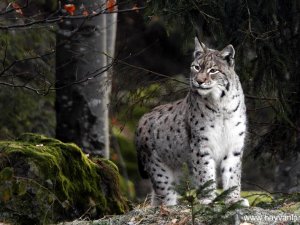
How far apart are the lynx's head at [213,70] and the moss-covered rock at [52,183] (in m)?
1.31

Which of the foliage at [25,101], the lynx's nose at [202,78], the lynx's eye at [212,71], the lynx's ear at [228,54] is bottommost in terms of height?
the foliage at [25,101]

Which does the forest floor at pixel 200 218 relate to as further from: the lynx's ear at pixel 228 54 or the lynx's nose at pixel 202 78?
the lynx's ear at pixel 228 54

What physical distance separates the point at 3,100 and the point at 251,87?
450 centimetres

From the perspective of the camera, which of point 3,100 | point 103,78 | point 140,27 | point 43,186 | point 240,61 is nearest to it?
point 43,186

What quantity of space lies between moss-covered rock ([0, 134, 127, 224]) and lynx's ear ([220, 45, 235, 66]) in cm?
164

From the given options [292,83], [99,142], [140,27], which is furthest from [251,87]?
[140,27]

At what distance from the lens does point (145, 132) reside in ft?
32.7

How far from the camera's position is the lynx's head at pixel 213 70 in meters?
8.86

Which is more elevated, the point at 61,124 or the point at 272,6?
the point at 272,6

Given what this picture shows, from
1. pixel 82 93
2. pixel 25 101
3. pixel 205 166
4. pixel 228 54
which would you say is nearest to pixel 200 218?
pixel 205 166

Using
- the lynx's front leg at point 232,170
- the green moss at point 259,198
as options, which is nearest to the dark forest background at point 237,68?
the green moss at point 259,198

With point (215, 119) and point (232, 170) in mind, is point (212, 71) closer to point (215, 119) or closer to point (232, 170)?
point (215, 119)

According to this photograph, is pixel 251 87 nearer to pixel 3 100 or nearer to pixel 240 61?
pixel 240 61

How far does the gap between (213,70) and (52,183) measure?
2.12 m
